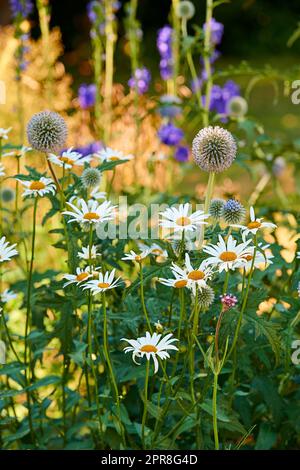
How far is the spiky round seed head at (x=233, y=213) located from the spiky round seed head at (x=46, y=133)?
39 cm

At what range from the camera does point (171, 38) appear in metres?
3.31

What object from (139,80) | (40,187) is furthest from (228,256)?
(139,80)

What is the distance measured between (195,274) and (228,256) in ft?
0.23

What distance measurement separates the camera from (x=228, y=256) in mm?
1340

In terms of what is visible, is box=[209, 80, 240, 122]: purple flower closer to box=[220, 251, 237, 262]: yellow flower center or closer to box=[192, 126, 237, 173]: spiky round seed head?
box=[192, 126, 237, 173]: spiky round seed head

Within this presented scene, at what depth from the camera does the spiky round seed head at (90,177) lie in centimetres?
173

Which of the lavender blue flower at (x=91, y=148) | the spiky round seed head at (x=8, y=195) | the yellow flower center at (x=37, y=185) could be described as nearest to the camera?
the yellow flower center at (x=37, y=185)

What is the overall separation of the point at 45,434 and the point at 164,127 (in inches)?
63.7

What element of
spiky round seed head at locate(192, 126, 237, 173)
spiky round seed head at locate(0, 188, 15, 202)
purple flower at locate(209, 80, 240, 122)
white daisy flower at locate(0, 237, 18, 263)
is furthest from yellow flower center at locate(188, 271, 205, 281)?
purple flower at locate(209, 80, 240, 122)

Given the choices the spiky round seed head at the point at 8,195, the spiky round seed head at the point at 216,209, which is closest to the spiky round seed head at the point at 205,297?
the spiky round seed head at the point at 216,209

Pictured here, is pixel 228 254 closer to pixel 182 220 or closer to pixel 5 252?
pixel 182 220

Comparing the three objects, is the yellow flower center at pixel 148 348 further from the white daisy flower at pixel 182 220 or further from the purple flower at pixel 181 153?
the purple flower at pixel 181 153
